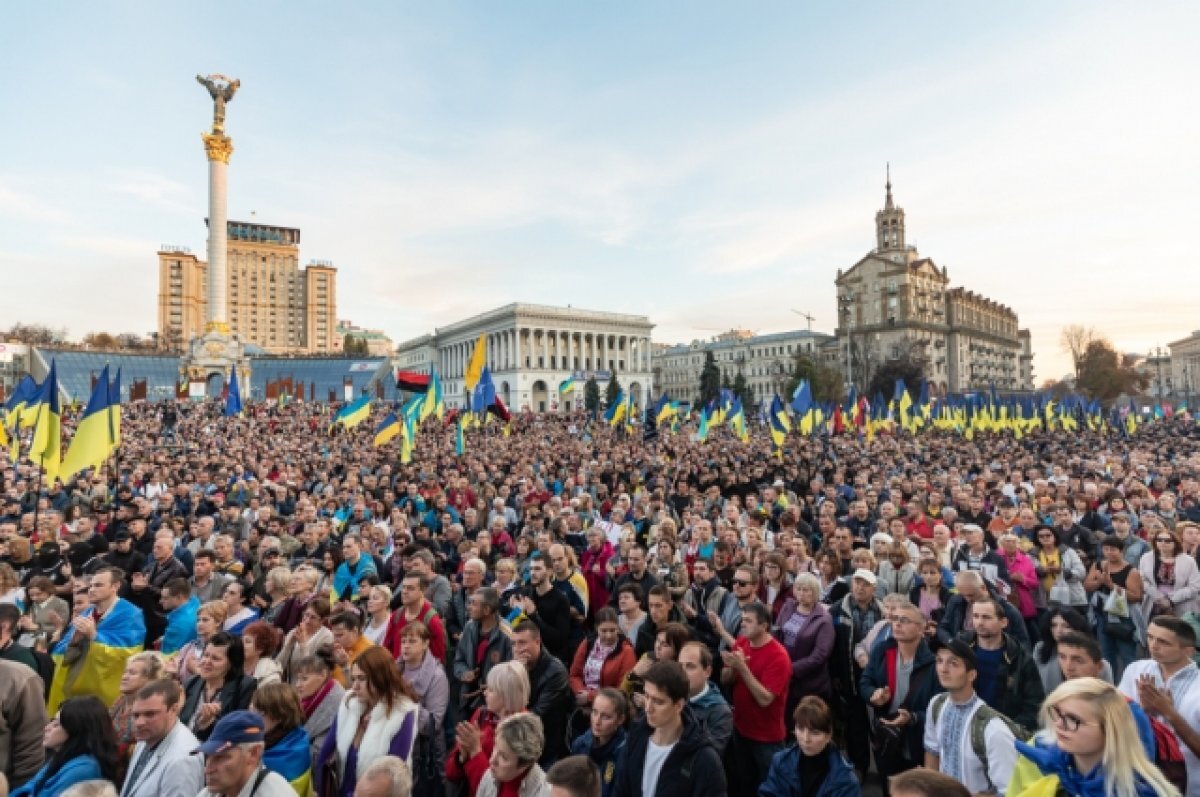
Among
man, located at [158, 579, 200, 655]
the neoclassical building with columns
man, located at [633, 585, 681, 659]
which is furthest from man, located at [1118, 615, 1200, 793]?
the neoclassical building with columns

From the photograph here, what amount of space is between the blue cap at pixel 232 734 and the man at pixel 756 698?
8.65ft

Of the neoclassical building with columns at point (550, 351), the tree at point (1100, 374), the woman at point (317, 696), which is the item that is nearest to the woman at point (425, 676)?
the woman at point (317, 696)

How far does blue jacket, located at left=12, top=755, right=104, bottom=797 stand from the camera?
309 centimetres

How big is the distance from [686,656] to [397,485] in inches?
442

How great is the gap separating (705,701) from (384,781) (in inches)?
72.0

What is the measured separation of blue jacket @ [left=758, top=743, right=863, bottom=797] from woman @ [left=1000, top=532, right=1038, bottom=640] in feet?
12.3

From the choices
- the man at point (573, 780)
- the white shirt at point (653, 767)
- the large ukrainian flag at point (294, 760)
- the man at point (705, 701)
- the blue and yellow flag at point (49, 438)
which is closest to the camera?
the man at point (573, 780)

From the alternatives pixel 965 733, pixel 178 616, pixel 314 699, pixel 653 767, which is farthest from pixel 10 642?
pixel 965 733

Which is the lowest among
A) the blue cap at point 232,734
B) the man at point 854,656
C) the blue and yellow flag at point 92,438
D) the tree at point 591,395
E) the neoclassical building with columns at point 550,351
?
the man at point 854,656

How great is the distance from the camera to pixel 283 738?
136 inches

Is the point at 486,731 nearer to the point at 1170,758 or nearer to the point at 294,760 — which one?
the point at 294,760

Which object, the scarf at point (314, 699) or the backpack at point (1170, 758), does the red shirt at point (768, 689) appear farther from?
the scarf at point (314, 699)

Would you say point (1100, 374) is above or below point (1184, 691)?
above

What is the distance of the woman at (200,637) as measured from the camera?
4.48 m
